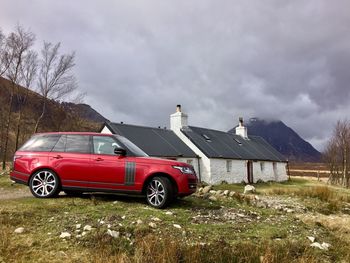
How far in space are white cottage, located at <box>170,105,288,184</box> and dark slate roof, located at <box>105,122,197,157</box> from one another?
1.05 meters

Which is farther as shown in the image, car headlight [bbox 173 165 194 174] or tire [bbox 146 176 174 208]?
car headlight [bbox 173 165 194 174]

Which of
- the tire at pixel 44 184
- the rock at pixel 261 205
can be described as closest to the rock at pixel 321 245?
the rock at pixel 261 205

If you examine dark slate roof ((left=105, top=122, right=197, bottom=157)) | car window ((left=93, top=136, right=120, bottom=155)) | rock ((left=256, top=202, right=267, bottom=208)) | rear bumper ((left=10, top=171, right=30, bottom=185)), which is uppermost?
dark slate roof ((left=105, top=122, right=197, bottom=157))

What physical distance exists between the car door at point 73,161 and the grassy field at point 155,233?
0.59 meters

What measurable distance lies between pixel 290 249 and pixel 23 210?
6.09 meters

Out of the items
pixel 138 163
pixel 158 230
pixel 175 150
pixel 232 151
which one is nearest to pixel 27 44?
pixel 175 150

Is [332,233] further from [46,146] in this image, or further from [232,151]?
[232,151]

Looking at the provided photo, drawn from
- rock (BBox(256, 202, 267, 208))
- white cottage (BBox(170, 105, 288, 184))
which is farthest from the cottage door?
rock (BBox(256, 202, 267, 208))

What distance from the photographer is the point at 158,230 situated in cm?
848

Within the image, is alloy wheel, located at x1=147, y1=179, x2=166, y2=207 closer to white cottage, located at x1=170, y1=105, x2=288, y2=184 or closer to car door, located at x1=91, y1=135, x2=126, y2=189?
car door, located at x1=91, y1=135, x2=126, y2=189

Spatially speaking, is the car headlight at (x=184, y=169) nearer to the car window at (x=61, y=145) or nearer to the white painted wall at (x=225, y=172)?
the car window at (x=61, y=145)

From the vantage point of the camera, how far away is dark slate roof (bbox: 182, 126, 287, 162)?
32.6 metres

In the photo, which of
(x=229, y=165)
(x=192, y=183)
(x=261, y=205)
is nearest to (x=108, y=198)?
(x=192, y=183)

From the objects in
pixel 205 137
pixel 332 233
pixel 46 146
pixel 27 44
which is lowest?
pixel 332 233
